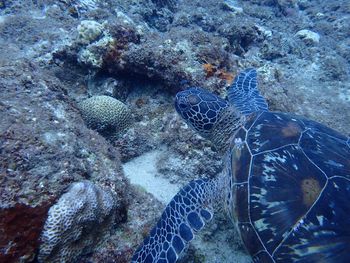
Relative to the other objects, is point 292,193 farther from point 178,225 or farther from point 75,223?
point 75,223

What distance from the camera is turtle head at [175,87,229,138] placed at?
299 cm

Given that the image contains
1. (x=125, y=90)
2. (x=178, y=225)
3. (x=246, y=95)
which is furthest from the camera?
(x=125, y=90)

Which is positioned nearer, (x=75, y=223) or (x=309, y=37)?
(x=75, y=223)

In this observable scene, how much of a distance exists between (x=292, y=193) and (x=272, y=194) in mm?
150

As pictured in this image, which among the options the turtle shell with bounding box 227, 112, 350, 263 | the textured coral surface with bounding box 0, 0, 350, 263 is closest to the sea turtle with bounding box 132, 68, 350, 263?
the turtle shell with bounding box 227, 112, 350, 263

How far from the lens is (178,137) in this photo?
3502mm

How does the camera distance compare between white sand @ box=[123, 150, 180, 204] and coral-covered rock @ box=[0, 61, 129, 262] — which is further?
white sand @ box=[123, 150, 180, 204]

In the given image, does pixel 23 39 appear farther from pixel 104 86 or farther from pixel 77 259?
pixel 77 259

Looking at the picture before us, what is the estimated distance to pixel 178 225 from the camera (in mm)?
2369

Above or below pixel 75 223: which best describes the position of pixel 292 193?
above

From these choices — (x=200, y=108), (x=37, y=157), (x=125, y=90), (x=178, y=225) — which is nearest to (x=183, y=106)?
→ (x=200, y=108)

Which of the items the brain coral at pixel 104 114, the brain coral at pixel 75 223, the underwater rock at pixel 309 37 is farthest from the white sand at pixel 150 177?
the underwater rock at pixel 309 37

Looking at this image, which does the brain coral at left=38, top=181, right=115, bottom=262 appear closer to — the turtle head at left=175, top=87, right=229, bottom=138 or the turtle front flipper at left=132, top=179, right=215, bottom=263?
the turtle front flipper at left=132, top=179, right=215, bottom=263

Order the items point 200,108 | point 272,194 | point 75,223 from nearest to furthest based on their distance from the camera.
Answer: point 75,223
point 272,194
point 200,108
